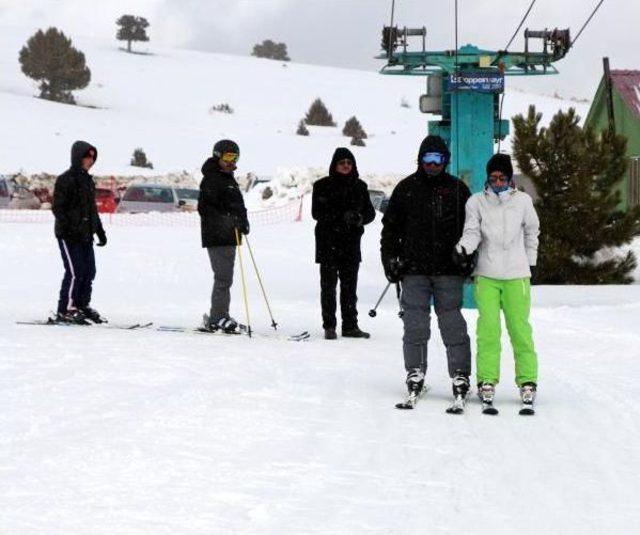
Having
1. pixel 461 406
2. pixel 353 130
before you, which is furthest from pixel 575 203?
pixel 353 130

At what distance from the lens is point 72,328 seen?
1215 cm

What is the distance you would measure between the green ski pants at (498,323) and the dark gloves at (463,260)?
8 cm

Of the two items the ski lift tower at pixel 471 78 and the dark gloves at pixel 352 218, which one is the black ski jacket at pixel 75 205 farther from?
the ski lift tower at pixel 471 78

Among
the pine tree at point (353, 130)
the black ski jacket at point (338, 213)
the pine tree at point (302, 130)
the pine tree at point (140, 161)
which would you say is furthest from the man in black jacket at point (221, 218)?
the pine tree at point (353, 130)

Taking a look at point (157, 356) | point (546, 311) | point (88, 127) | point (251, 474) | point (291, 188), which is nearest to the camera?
point (251, 474)

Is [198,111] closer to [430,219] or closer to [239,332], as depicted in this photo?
[239,332]

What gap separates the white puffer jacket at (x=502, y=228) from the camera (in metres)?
7.96

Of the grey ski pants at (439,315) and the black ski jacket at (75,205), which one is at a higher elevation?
the black ski jacket at (75,205)

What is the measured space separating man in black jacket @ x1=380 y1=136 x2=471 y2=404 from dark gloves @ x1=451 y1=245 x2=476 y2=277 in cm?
6

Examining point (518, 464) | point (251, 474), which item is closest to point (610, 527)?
point (518, 464)

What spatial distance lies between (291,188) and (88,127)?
28.7m

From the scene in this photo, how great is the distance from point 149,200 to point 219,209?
2640 cm

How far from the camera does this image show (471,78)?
50.0ft

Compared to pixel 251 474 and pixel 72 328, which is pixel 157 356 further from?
pixel 251 474
